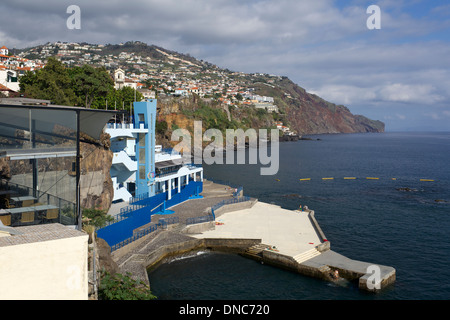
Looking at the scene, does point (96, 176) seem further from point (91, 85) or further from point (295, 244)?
point (91, 85)

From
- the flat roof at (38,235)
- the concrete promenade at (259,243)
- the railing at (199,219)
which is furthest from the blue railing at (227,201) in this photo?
the flat roof at (38,235)

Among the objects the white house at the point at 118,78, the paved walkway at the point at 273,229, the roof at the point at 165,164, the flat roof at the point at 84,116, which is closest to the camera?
the flat roof at the point at 84,116

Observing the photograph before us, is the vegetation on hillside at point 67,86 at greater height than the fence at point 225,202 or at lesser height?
greater

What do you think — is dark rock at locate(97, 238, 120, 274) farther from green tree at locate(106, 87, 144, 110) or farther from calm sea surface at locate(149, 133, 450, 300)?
green tree at locate(106, 87, 144, 110)

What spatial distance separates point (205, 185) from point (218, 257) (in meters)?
17.8

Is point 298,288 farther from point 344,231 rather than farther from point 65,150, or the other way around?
point 65,150

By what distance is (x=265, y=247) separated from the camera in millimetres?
24391

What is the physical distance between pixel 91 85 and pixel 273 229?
29.4m

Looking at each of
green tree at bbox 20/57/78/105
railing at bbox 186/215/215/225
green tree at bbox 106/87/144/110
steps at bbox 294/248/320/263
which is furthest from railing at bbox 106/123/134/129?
green tree at bbox 106/87/144/110

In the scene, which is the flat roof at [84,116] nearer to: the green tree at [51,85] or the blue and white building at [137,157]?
the blue and white building at [137,157]

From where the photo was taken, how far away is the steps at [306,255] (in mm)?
22328

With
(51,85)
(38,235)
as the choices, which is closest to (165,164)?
(51,85)

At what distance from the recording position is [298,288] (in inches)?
784

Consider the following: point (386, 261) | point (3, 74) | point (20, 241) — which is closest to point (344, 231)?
point (386, 261)
